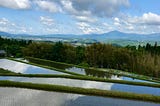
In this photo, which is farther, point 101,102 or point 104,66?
point 104,66

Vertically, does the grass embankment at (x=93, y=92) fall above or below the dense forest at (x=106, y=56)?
above

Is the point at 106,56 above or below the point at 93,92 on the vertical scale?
below

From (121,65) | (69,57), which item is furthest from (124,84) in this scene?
(69,57)

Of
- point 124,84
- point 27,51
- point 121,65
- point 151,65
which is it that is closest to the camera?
point 124,84

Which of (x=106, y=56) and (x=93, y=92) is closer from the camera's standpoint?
(x=93, y=92)

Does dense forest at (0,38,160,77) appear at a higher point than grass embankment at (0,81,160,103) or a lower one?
lower

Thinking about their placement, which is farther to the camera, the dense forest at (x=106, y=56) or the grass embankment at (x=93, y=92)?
the dense forest at (x=106, y=56)

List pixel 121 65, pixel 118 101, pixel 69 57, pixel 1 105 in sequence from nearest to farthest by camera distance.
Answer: pixel 1 105, pixel 118 101, pixel 121 65, pixel 69 57

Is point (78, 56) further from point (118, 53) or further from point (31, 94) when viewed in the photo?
point (31, 94)
